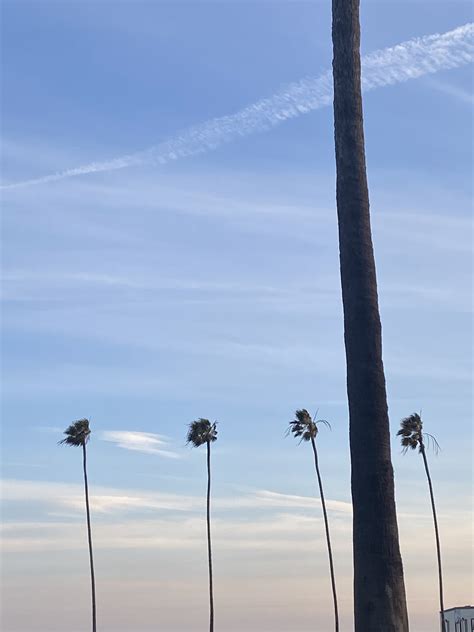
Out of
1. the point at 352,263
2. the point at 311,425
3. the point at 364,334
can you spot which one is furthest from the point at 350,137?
the point at 311,425

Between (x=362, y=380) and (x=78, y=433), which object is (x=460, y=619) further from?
(x=362, y=380)

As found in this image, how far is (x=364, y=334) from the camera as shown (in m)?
15.4

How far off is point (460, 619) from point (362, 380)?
7358cm

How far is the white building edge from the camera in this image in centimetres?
8094

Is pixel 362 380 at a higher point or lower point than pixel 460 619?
higher

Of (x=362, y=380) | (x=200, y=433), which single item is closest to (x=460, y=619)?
(x=200, y=433)

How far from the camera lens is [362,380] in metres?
15.1

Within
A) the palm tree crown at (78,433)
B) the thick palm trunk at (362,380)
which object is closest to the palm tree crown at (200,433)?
the palm tree crown at (78,433)

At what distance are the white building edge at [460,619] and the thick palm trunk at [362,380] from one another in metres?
71.2

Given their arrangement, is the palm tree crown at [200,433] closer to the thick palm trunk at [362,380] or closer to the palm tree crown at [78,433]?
the palm tree crown at [78,433]

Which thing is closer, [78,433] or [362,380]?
[362,380]

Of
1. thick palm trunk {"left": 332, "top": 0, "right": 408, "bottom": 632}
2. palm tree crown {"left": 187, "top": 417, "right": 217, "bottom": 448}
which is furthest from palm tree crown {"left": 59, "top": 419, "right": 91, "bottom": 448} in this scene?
thick palm trunk {"left": 332, "top": 0, "right": 408, "bottom": 632}

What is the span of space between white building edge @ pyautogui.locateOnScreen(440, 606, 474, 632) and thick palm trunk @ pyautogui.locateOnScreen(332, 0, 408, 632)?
2802 inches

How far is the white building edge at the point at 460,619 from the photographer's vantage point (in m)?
80.9
